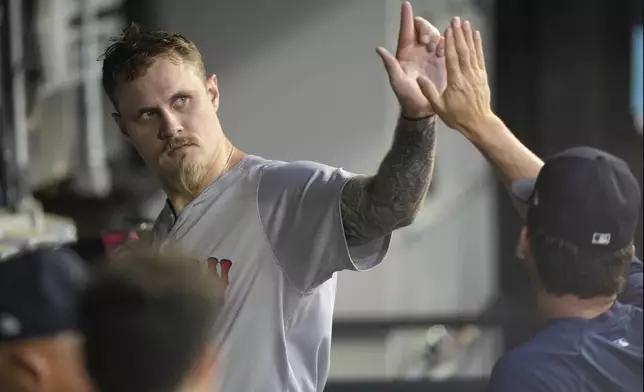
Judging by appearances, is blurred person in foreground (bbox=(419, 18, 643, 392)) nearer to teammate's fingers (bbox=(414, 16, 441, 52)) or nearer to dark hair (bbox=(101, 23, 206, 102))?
teammate's fingers (bbox=(414, 16, 441, 52))

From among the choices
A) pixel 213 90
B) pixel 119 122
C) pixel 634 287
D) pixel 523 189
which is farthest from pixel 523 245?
pixel 119 122

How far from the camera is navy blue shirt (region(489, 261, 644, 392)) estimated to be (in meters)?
1.34

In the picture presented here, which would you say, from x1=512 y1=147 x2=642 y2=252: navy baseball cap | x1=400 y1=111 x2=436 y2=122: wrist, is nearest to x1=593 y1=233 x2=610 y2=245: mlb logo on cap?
x1=512 y1=147 x2=642 y2=252: navy baseball cap

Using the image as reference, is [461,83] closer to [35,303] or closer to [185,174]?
[185,174]

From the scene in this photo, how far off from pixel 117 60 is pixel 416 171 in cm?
51

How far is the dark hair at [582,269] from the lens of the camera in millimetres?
1436

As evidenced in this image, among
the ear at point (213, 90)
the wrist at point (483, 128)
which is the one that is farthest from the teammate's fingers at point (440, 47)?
the ear at point (213, 90)

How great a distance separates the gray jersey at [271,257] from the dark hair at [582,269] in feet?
1.32

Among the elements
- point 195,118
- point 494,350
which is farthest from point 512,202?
point 195,118

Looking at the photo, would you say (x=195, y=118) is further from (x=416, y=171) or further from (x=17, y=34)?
(x=17, y=34)

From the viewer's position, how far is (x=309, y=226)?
1.16 meters

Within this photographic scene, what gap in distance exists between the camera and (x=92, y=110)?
142 centimetres

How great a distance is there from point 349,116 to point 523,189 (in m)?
0.35

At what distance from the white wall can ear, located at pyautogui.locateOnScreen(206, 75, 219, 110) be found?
22mm
